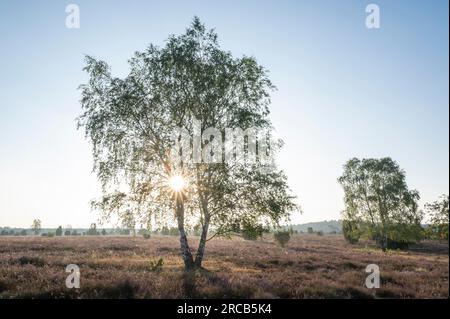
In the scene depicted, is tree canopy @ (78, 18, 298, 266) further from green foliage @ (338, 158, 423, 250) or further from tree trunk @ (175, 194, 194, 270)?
green foliage @ (338, 158, 423, 250)

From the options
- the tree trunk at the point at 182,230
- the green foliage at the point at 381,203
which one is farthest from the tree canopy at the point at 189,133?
the green foliage at the point at 381,203

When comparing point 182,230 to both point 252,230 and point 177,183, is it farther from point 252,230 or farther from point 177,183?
point 252,230

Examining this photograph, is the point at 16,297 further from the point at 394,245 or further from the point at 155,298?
the point at 394,245

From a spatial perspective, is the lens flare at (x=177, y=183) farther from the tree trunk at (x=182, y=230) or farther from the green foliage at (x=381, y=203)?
the green foliage at (x=381, y=203)

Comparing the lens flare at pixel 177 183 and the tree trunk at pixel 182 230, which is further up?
the lens flare at pixel 177 183

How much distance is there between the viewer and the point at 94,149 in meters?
20.5

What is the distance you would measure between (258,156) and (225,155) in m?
2.20

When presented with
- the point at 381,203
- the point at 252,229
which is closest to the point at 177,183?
the point at 252,229

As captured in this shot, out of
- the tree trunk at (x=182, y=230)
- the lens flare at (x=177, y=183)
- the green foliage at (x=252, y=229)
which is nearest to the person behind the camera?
the green foliage at (x=252, y=229)

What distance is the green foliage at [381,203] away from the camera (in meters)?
50.0

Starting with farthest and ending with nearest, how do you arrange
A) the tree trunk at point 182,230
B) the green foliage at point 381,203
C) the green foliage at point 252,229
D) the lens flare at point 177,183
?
the green foliage at point 381,203
the tree trunk at point 182,230
the lens flare at point 177,183
the green foliage at point 252,229

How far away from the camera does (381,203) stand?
169 feet

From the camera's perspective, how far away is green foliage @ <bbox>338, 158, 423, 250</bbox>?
5000 centimetres
